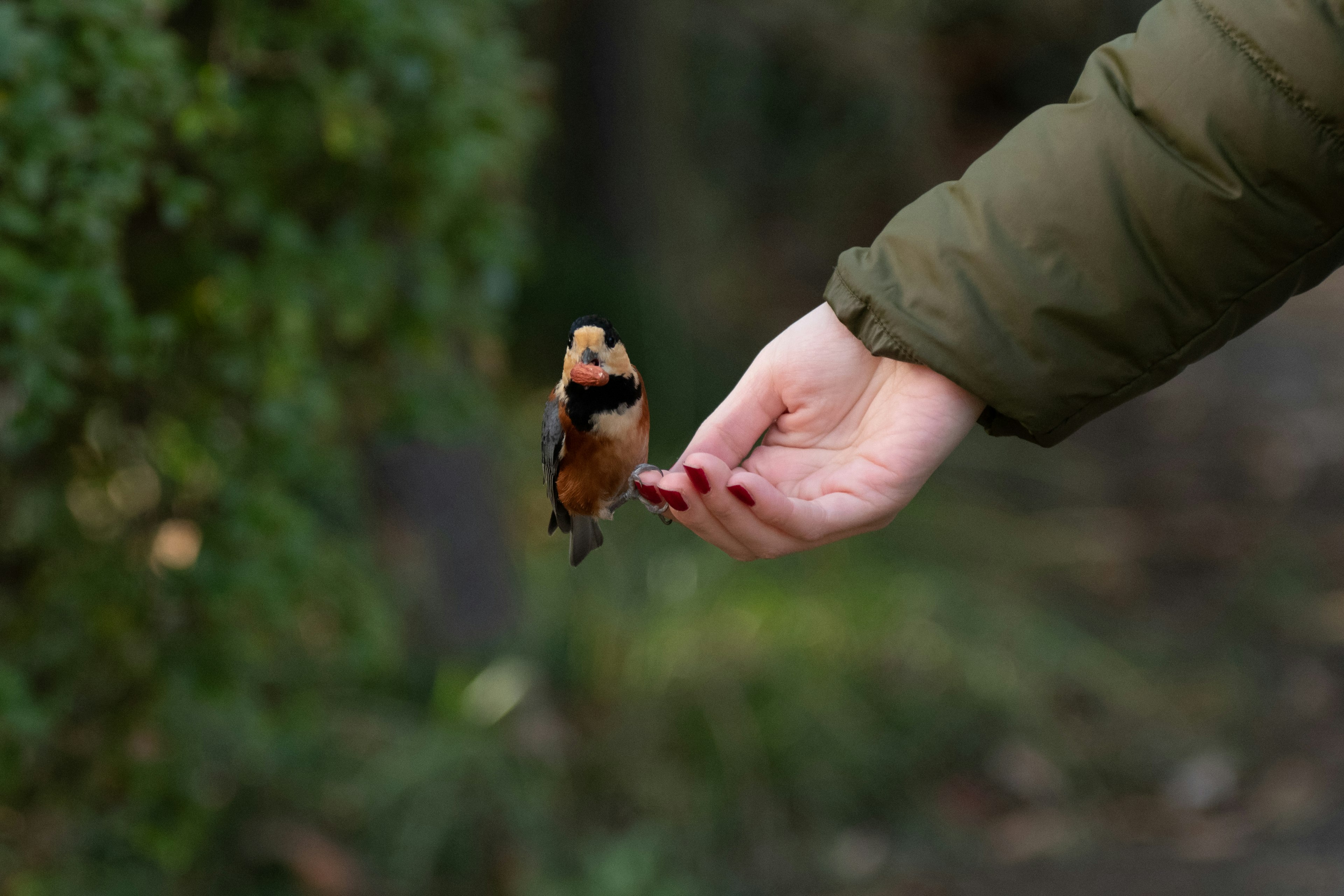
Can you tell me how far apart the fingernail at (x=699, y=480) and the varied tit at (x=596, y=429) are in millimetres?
133

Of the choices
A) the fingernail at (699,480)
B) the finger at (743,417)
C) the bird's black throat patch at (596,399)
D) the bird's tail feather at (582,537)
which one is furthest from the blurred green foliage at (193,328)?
the fingernail at (699,480)

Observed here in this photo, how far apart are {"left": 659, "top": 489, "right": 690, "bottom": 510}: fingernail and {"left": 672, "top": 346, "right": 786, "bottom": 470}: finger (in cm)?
16

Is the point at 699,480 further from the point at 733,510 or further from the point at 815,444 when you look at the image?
the point at 815,444

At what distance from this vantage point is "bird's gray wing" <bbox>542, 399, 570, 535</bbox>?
1.66 m

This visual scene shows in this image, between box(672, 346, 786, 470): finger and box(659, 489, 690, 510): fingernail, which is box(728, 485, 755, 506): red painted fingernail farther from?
box(672, 346, 786, 470): finger

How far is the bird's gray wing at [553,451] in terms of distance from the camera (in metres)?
1.66

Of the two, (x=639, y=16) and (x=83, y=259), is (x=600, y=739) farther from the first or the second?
(x=639, y=16)

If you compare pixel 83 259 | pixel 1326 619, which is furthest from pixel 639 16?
pixel 83 259

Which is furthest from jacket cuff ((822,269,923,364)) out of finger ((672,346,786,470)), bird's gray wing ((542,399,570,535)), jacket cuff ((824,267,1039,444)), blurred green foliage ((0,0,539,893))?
blurred green foliage ((0,0,539,893))

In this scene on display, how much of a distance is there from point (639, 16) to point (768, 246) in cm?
259

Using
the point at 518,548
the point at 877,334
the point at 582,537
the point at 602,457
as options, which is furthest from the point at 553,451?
the point at 518,548

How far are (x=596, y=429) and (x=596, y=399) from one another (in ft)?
0.14

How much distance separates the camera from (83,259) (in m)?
1.83

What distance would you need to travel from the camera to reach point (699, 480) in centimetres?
139
